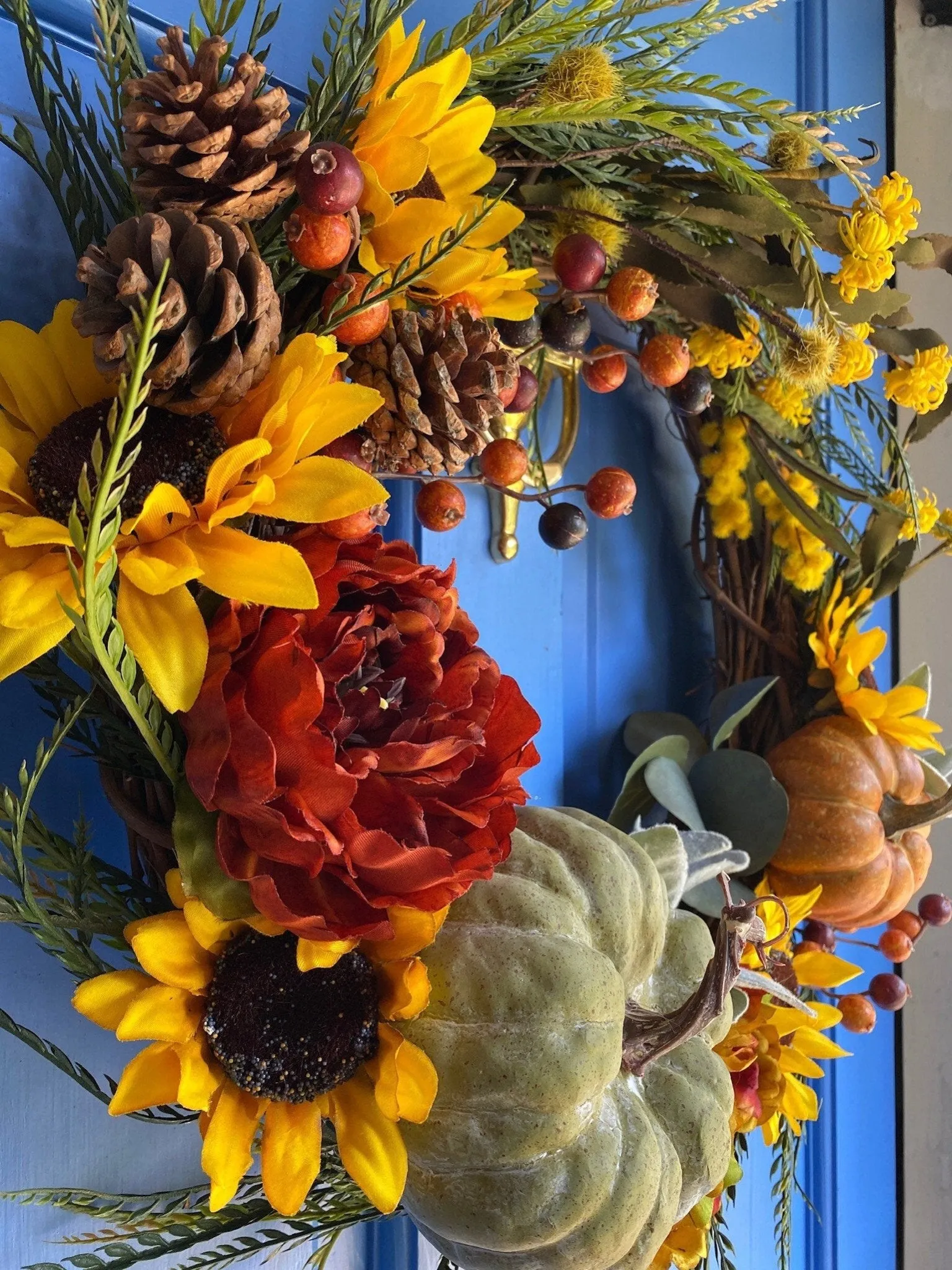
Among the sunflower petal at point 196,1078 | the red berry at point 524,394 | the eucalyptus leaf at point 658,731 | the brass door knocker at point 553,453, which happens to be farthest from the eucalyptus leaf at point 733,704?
the sunflower petal at point 196,1078

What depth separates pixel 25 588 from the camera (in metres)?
0.39

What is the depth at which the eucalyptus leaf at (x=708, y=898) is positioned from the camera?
2.72 feet

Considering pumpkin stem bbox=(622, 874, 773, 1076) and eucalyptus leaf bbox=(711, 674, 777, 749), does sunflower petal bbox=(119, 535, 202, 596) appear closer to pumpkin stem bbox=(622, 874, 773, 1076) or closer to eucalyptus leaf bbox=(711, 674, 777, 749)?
pumpkin stem bbox=(622, 874, 773, 1076)

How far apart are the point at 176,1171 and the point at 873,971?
94 centimetres

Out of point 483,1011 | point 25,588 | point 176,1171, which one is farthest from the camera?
point 176,1171

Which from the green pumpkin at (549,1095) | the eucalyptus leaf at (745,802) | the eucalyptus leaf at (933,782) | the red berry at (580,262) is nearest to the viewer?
the green pumpkin at (549,1095)

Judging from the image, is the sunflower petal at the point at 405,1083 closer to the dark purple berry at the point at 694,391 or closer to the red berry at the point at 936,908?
the dark purple berry at the point at 694,391

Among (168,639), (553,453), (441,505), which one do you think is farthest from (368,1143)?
(553,453)

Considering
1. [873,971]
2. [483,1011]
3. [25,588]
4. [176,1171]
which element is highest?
[25,588]

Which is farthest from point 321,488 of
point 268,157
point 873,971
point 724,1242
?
point 873,971

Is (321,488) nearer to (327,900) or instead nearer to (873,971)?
(327,900)

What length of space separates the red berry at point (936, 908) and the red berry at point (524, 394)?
709 mm

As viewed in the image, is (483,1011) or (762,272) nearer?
(483,1011)

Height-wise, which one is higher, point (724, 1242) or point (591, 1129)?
point (591, 1129)
